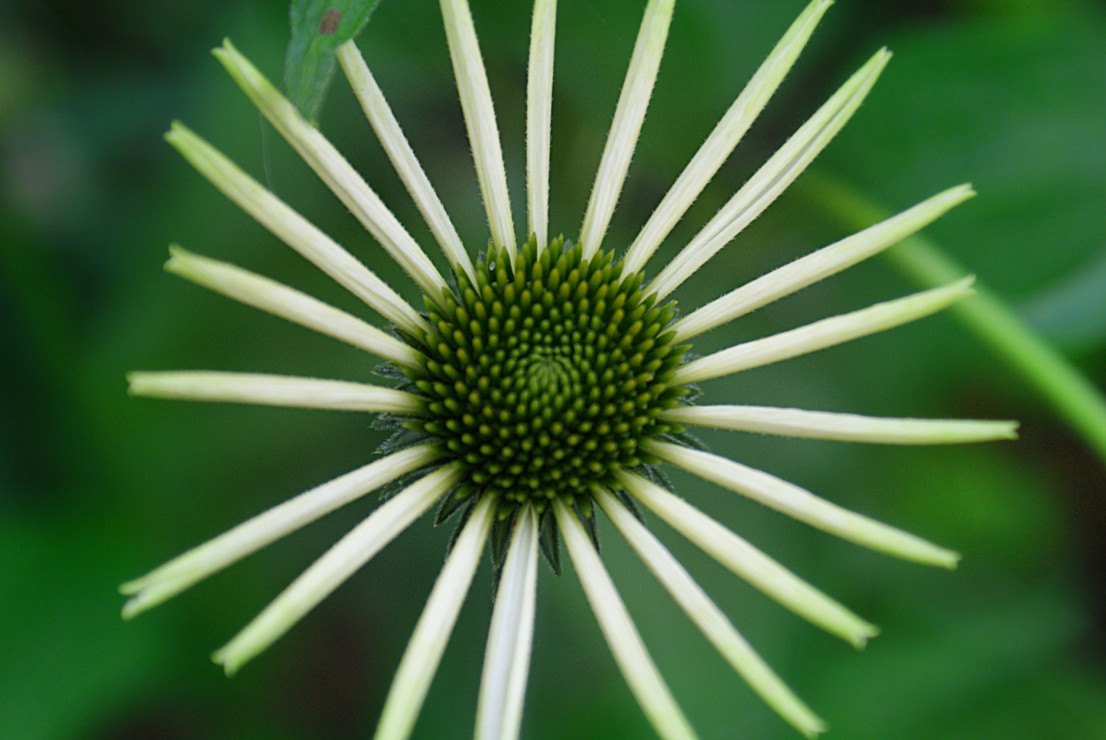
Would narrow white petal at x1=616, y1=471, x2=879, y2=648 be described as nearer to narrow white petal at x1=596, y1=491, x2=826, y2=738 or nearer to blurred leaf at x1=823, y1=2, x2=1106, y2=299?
narrow white petal at x1=596, y1=491, x2=826, y2=738

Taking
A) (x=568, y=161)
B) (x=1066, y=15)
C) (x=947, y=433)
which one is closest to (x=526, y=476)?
(x=947, y=433)

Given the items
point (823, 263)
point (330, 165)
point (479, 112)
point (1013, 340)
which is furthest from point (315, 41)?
point (1013, 340)

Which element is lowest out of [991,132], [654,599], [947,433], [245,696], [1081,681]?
[245,696]

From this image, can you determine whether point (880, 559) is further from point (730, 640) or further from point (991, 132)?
point (730, 640)

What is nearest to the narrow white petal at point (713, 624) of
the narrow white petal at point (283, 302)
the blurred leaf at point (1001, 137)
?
the narrow white petal at point (283, 302)

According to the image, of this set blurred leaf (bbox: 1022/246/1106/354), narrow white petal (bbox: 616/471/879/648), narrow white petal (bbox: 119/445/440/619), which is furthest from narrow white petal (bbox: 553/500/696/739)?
blurred leaf (bbox: 1022/246/1106/354)

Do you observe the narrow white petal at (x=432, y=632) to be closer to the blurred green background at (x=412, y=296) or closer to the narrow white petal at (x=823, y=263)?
the narrow white petal at (x=823, y=263)
